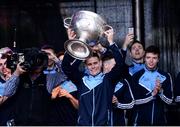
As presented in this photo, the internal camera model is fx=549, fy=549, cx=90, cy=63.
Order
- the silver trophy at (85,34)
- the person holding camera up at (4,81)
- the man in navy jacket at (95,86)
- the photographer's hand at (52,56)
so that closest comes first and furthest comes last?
the man in navy jacket at (95,86) < the silver trophy at (85,34) < the person holding camera up at (4,81) < the photographer's hand at (52,56)

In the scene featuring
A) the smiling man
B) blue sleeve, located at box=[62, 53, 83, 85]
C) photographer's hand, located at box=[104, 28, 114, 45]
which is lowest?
the smiling man

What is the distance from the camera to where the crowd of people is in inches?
199

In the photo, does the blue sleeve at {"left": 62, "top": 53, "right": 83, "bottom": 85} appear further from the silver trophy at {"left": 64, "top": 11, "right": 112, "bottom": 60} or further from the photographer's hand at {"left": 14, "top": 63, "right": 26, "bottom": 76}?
the photographer's hand at {"left": 14, "top": 63, "right": 26, "bottom": 76}

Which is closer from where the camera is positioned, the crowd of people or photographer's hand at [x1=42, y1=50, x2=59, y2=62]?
the crowd of people

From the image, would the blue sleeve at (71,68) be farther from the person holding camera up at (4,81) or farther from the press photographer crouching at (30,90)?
the person holding camera up at (4,81)

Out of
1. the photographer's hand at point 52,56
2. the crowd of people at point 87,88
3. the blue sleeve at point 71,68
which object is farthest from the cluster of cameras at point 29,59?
the photographer's hand at point 52,56

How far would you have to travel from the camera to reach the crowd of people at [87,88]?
5.05m

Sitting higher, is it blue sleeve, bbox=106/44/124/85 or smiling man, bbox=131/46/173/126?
blue sleeve, bbox=106/44/124/85

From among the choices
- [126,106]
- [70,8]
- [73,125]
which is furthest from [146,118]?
[70,8]

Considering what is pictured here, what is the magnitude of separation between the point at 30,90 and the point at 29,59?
30 cm

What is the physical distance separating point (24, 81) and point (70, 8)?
1.78 meters

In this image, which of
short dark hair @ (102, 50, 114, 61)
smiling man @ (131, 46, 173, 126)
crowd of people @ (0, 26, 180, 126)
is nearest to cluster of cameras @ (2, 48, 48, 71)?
crowd of people @ (0, 26, 180, 126)

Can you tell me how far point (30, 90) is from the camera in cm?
515

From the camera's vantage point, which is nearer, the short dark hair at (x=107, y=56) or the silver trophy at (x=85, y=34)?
the silver trophy at (x=85, y=34)
